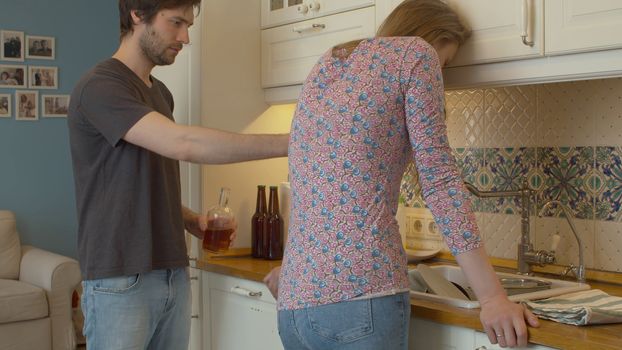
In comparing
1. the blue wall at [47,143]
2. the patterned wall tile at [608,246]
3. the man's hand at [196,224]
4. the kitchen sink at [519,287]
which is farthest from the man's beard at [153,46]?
the blue wall at [47,143]

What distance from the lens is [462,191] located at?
140 cm

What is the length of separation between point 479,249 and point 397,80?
35cm

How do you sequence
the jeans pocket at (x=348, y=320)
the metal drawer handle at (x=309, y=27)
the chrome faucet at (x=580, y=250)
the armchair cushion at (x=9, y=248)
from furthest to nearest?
the armchair cushion at (x=9, y=248)
the metal drawer handle at (x=309, y=27)
the chrome faucet at (x=580, y=250)
the jeans pocket at (x=348, y=320)

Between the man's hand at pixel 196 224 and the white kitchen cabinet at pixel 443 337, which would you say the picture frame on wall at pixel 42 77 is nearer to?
the man's hand at pixel 196 224

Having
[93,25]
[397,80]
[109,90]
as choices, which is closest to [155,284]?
[109,90]

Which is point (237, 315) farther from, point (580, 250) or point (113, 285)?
point (580, 250)

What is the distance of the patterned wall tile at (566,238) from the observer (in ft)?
6.87

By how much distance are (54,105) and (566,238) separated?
3.81 meters

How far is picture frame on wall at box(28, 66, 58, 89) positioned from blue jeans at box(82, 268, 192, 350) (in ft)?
11.4

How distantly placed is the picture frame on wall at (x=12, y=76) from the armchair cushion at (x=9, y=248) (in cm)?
86

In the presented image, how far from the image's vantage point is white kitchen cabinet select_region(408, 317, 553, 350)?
63.5 inches

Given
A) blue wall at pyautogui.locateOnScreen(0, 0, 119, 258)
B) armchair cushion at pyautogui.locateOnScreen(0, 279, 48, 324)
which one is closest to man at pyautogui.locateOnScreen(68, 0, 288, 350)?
armchair cushion at pyautogui.locateOnScreen(0, 279, 48, 324)

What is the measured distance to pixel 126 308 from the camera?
1.83m

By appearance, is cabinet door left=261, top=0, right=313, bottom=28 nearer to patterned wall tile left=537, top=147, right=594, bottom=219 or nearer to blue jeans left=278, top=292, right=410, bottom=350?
patterned wall tile left=537, top=147, right=594, bottom=219
